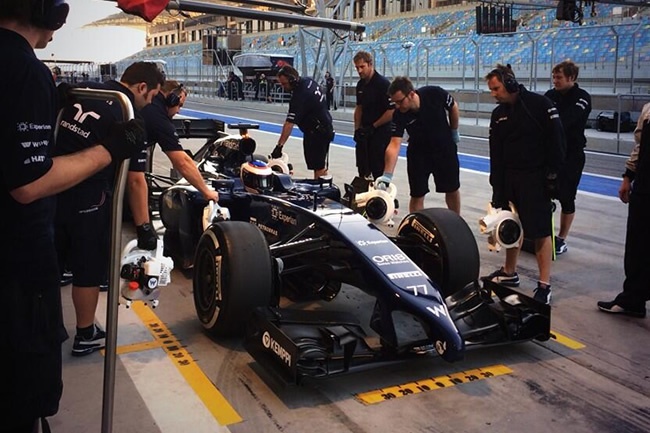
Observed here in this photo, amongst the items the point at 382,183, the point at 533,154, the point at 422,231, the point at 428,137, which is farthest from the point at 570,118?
the point at 422,231

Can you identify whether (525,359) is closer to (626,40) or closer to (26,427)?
(26,427)

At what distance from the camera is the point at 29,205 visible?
6.68 ft

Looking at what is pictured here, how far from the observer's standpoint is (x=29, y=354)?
2.04 meters

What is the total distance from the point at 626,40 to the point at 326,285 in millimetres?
15641

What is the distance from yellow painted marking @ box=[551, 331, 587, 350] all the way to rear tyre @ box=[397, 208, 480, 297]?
0.62 m

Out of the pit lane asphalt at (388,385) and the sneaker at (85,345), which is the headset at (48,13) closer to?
the pit lane asphalt at (388,385)

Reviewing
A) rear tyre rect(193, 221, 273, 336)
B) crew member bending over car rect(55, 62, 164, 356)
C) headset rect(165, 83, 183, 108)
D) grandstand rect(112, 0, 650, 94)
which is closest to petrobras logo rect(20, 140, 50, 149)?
crew member bending over car rect(55, 62, 164, 356)

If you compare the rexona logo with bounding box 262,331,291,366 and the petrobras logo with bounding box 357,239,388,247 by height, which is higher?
the petrobras logo with bounding box 357,239,388,247

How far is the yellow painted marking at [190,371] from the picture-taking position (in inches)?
132

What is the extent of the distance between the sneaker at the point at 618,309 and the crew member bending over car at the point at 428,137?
2.02 metres

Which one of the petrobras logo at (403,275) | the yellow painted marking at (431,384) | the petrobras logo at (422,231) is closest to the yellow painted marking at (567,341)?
the yellow painted marking at (431,384)

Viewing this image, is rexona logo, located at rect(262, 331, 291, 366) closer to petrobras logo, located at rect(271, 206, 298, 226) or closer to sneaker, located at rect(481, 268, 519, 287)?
petrobras logo, located at rect(271, 206, 298, 226)

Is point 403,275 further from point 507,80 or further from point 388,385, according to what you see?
point 507,80

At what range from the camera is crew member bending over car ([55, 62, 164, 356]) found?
12.7ft
